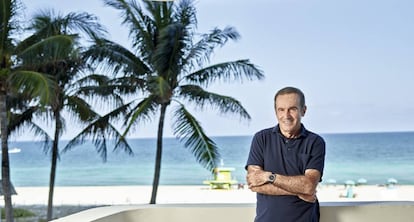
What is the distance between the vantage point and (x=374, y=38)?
12539 mm

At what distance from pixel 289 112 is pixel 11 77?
258 inches

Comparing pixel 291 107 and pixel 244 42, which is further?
pixel 244 42

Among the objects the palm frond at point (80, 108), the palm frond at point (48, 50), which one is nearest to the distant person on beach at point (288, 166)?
the palm frond at point (48, 50)

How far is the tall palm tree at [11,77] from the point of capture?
7813 millimetres

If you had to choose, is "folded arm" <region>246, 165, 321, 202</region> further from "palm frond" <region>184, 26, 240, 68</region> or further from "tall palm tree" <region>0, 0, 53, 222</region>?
"palm frond" <region>184, 26, 240, 68</region>

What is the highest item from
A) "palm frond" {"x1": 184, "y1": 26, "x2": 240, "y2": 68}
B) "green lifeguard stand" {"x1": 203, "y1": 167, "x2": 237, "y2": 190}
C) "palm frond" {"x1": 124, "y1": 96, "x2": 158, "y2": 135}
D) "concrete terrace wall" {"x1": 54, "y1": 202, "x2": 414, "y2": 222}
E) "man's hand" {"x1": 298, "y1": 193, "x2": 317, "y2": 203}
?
"palm frond" {"x1": 184, "y1": 26, "x2": 240, "y2": 68}

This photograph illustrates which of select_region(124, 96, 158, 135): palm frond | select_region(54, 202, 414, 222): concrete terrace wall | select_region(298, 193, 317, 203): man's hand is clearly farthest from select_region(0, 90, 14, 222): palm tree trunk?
select_region(298, 193, 317, 203): man's hand

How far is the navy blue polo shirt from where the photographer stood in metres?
2.46

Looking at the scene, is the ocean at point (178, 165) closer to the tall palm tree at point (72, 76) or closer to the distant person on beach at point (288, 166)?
the tall palm tree at point (72, 76)

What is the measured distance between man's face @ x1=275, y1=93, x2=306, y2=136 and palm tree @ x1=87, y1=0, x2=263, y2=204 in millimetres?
6463

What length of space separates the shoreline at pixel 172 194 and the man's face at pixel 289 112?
293 inches

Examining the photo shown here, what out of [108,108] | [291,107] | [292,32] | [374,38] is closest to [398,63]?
[374,38]

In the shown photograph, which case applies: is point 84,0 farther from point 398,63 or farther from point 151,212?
point 151,212

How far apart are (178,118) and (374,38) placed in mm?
5128
